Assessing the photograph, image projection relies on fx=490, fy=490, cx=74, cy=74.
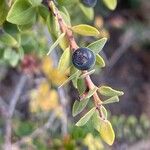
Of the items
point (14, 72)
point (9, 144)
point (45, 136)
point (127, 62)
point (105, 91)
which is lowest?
point (127, 62)

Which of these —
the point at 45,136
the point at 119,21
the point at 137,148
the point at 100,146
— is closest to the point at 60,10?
the point at 100,146

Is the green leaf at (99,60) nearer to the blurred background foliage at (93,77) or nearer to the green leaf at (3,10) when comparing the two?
the blurred background foliage at (93,77)

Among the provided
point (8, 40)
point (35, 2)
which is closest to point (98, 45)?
point (35, 2)

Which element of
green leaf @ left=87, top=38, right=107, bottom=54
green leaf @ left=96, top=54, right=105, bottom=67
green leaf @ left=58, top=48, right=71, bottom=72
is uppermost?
green leaf @ left=58, top=48, right=71, bottom=72

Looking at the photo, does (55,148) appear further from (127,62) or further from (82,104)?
(127,62)

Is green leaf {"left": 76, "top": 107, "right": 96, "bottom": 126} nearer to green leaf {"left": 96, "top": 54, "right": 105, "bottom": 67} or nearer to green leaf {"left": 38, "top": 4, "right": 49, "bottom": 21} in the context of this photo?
green leaf {"left": 96, "top": 54, "right": 105, "bottom": 67}

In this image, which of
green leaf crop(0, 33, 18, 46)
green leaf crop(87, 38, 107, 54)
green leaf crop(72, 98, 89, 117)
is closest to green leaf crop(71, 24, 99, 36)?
green leaf crop(87, 38, 107, 54)
